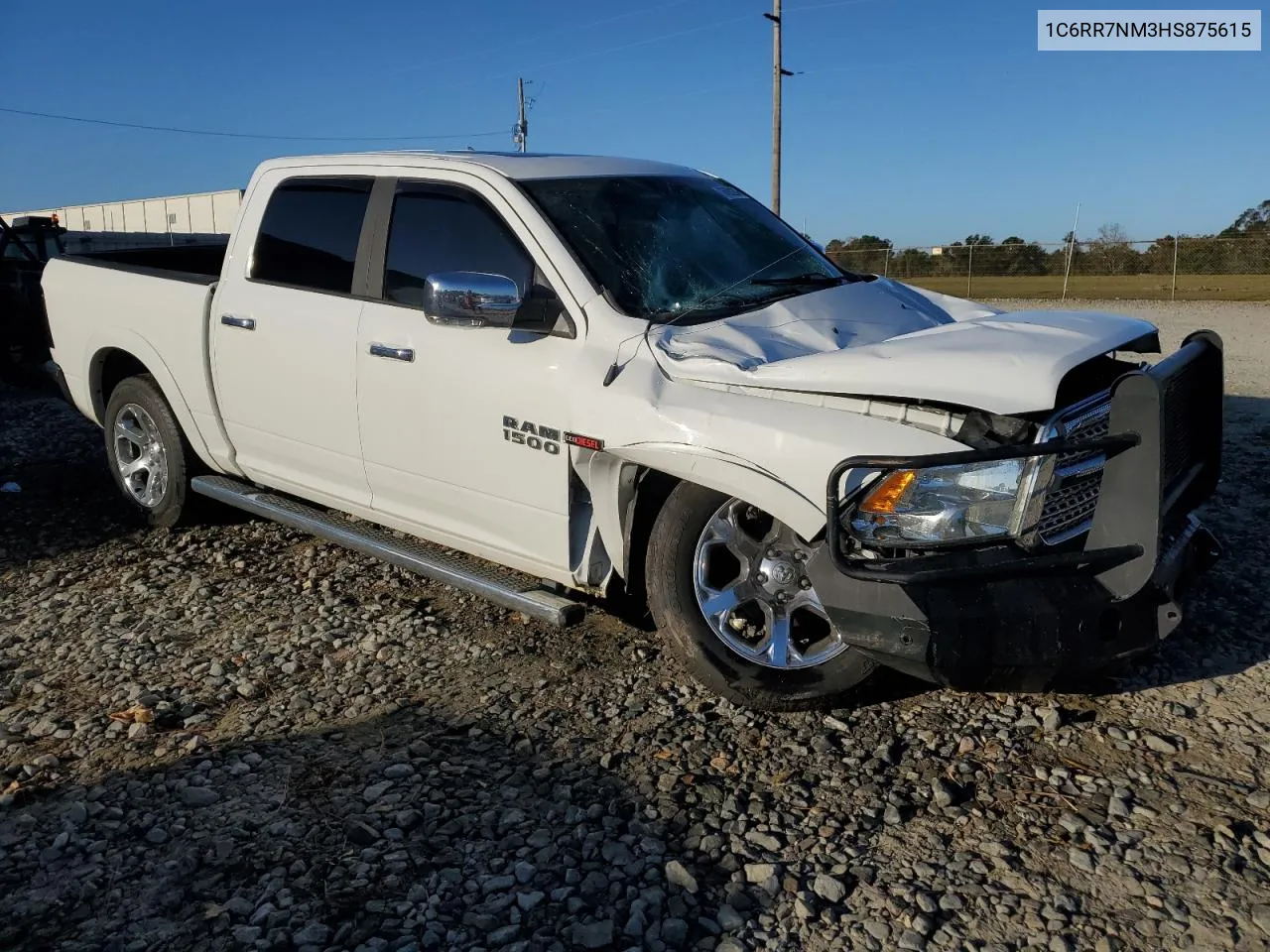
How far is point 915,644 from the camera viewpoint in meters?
3.16

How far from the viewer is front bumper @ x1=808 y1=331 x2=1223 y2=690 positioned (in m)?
3.12

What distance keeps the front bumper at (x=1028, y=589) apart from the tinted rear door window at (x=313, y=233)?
2806 mm

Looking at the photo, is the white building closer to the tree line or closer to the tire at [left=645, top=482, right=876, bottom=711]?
the tree line

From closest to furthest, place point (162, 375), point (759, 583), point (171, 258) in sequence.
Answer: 1. point (759, 583)
2. point (162, 375)
3. point (171, 258)

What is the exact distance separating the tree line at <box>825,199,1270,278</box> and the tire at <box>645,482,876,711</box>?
83.9 ft

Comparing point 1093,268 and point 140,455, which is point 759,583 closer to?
point 140,455

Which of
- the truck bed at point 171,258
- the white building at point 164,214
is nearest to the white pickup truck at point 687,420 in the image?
the truck bed at point 171,258

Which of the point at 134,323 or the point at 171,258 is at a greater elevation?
the point at 171,258

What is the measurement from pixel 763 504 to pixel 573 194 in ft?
5.96

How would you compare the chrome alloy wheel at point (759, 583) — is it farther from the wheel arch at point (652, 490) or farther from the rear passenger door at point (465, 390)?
the rear passenger door at point (465, 390)

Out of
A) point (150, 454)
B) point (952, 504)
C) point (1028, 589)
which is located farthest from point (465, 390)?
point (150, 454)

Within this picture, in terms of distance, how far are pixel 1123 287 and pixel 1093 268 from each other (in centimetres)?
156

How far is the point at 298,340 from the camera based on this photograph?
4965mm

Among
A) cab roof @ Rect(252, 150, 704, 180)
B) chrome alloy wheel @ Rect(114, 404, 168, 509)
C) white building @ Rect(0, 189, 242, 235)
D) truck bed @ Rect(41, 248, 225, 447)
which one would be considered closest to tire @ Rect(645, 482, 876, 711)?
cab roof @ Rect(252, 150, 704, 180)
